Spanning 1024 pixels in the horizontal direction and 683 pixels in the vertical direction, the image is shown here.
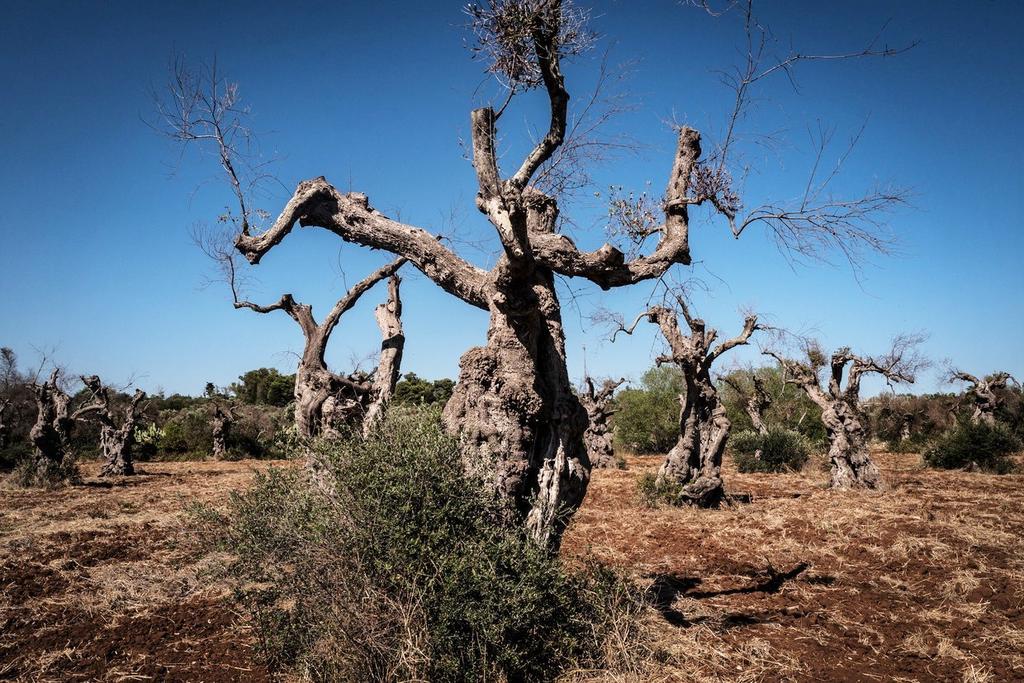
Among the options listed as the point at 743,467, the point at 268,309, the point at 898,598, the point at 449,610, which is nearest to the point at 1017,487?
the point at 743,467

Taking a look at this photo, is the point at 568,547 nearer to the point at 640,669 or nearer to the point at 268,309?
the point at 640,669

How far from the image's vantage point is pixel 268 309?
44.3 feet

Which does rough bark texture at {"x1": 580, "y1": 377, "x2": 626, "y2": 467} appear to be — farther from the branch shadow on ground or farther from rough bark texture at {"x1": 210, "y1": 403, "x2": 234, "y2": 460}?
Answer: rough bark texture at {"x1": 210, "y1": 403, "x2": 234, "y2": 460}

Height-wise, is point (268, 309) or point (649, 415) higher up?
point (268, 309)

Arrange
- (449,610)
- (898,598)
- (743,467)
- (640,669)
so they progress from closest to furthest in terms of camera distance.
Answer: (449,610)
(640,669)
(898,598)
(743,467)

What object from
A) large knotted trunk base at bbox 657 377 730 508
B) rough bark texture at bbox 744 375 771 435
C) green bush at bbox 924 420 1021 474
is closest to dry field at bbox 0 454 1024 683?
large knotted trunk base at bbox 657 377 730 508

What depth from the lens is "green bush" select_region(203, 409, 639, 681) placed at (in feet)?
13.8

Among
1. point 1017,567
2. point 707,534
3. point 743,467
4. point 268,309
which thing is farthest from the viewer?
A: point 743,467

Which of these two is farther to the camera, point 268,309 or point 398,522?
point 268,309

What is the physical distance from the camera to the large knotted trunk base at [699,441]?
13289 mm

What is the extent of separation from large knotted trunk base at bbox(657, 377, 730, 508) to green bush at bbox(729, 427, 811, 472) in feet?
27.7

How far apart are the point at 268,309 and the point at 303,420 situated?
3.33 m

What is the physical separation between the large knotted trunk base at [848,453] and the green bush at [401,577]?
12635 mm

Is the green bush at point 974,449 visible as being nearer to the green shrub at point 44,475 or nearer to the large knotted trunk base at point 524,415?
the large knotted trunk base at point 524,415
